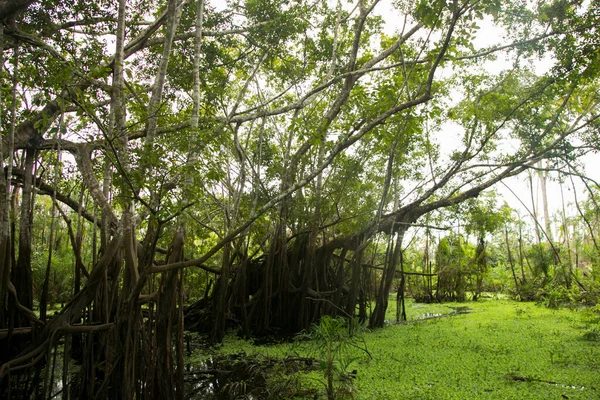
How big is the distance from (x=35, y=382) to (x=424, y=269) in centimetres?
1160

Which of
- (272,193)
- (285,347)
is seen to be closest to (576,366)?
(285,347)

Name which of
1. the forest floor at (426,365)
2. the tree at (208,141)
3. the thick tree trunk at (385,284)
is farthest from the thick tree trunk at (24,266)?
the thick tree trunk at (385,284)

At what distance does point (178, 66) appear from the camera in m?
6.14

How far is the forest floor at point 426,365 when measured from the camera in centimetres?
377

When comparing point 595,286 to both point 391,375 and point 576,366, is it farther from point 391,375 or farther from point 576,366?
point 391,375

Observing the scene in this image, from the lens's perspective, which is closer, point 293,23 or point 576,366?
point 576,366

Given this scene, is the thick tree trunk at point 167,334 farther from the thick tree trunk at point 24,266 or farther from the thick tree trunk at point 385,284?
the thick tree trunk at point 385,284

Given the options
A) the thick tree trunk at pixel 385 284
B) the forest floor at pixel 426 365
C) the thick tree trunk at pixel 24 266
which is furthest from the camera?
the thick tree trunk at pixel 385 284

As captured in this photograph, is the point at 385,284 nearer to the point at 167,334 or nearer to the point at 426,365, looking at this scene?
the point at 426,365

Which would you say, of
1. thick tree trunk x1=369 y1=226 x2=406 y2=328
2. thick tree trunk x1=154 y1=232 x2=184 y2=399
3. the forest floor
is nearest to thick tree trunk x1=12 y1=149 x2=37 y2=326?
the forest floor

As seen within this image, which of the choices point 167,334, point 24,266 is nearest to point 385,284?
point 167,334

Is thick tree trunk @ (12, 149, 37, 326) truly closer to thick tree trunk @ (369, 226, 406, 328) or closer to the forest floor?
the forest floor

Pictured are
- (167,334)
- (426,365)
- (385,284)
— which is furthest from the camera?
(385,284)

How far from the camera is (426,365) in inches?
183
